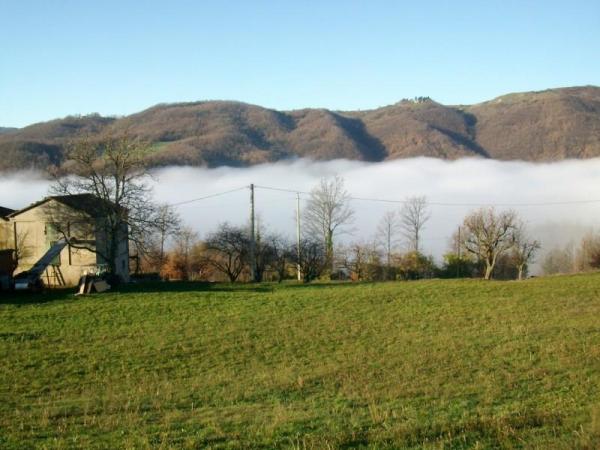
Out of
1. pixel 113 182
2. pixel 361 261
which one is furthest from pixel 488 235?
pixel 113 182

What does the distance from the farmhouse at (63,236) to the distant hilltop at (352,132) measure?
210 feet

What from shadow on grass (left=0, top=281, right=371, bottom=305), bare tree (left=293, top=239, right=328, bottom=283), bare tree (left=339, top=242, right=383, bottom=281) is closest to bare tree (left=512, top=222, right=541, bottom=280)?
bare tree (left=339, top=242, right=383, bottom=281)

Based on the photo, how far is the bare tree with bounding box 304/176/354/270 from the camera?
189ft

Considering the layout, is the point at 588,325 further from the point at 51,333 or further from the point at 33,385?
the point at 51,333

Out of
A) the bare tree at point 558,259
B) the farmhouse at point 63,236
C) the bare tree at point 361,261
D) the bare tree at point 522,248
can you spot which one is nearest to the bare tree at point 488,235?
the bare tree at point 522,248

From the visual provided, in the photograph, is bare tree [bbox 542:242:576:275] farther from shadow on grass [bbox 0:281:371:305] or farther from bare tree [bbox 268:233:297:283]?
shadow on grass [bbox 0:281:371:305]

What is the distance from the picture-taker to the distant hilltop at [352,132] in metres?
120

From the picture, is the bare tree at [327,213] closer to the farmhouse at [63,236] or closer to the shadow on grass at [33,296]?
the farmhouse at [63,236]

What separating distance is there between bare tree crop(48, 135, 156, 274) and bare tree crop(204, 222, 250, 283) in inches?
520

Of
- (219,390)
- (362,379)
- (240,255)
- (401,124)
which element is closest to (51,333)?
(219,390)

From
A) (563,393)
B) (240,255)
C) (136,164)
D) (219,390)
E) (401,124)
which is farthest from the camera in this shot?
(401,124)

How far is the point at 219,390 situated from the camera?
1342 cm

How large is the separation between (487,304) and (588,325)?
6853 millimetres

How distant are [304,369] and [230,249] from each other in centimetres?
3524
